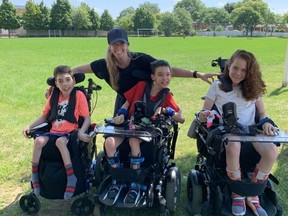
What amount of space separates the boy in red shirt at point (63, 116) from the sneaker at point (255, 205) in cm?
167

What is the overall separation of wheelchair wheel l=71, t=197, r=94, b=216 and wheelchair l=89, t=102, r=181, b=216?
129 mm

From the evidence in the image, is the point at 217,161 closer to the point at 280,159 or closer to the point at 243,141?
the point at 243,141

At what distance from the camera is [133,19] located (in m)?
99.6

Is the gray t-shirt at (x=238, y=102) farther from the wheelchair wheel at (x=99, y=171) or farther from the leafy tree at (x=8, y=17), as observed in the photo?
the leafy tree at (x=8, y=17)

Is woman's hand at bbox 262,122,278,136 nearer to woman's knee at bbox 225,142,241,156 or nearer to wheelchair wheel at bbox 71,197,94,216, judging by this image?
woman's knee at bbox 225,142,241,156

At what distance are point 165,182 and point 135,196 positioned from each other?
38 cm

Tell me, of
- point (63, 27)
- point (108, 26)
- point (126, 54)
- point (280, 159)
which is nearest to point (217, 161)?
point (126, 54)

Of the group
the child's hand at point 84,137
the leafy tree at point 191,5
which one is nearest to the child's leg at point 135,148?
the child's hand at point 84,137

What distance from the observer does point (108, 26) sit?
90.5 metres

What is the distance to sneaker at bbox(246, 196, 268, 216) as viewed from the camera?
10.4ft

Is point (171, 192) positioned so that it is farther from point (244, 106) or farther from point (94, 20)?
point (94, 20)

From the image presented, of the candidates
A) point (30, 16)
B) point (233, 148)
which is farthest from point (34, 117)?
point (30, 16)

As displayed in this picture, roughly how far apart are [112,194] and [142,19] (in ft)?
323

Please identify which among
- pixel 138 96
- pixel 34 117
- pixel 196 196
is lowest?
pixel 34 117
